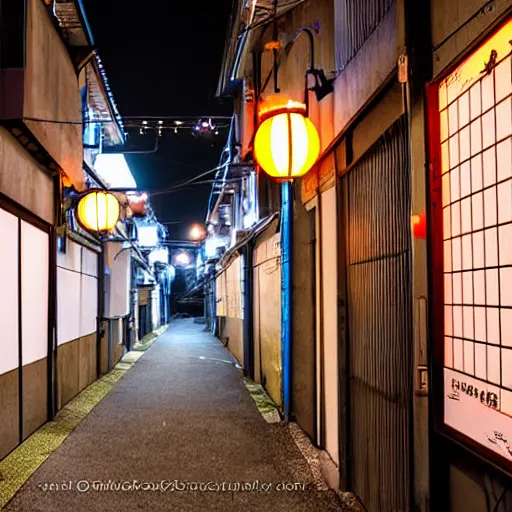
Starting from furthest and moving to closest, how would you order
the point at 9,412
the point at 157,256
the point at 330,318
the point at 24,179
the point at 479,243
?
the point at 157,256, the point at 24,179, the point at 9,412, the point at 330,318, the point at 479,243

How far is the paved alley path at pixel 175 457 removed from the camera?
806 centimetres

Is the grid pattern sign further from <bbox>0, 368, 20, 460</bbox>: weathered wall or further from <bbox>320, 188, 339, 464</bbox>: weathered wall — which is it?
<bbox>0, 368, 20, 460</bbox>: weathered wall

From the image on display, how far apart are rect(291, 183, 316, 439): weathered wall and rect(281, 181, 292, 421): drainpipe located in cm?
11

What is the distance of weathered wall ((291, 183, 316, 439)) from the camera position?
10.6 meters

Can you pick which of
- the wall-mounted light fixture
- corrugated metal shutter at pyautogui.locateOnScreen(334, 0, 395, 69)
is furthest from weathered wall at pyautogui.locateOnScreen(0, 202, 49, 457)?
corrugated metal shutter at pyautogui.locateOnScreen(334, 0, 395, 69)

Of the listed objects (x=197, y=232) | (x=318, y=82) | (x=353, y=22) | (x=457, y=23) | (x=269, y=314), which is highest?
(x=197, y=232)

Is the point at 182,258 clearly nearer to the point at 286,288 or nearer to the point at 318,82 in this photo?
the point at 286,288

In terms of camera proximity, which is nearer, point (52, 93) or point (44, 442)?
point (44, 442)

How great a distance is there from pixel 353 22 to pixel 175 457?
773cm

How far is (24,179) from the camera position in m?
11.2

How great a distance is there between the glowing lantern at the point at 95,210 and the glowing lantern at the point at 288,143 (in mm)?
7781

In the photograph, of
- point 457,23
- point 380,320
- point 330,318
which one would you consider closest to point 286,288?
point 330,318

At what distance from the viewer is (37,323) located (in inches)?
488

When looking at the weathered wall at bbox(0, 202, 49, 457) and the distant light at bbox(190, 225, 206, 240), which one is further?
the distant light at bbox(190, 225, 206, 240)
